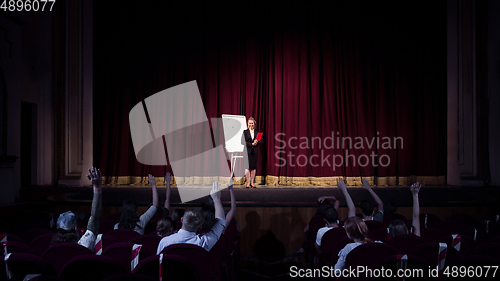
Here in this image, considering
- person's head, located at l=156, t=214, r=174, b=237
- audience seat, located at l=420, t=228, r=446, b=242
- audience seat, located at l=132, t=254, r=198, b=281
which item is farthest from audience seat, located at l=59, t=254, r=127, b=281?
audience seat, located at l=420, t=228, r=446, b=242

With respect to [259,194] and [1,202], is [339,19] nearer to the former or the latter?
[259,194]

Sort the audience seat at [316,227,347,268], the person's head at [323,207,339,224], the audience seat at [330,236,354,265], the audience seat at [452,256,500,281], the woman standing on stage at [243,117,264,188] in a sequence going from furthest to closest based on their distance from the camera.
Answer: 1. the woman standing on stage at [243,117,264,188]
2. the person's head at [323,207,339,224]
3. the audience seat at [316,227,347,268]
4. the audience seat at [330,236,354,265]
5. the audience seat at [452,256,500,281]

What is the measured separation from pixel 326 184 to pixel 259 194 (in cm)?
255

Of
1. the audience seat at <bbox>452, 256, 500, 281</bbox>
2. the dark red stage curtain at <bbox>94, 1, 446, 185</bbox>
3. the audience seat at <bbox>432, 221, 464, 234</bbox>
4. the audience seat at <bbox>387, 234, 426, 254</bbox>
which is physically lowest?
the audience seat at <bbox>432, 221, 464, 234</bbox>

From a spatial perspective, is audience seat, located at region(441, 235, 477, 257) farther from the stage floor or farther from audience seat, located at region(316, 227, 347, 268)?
the stage floor

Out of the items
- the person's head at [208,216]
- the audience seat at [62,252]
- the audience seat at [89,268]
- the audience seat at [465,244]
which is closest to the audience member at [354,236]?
the audience seat at [465,244]

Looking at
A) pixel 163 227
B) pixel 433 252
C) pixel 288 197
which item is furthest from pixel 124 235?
pixel 288 197

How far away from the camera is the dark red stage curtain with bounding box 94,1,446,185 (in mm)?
8062

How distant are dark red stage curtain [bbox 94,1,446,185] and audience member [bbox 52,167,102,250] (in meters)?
5.98

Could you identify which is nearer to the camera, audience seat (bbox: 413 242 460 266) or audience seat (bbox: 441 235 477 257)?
audience seat (bbox: 413 242 460 266)

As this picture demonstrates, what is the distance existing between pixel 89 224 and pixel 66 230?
9.3 inches

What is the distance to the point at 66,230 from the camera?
2283 millimetres

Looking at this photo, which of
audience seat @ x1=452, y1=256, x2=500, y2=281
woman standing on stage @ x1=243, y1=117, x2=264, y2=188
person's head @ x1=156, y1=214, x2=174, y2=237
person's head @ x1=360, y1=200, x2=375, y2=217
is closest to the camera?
audience seat @ x1=452, y1=256, x2=500, y2=281

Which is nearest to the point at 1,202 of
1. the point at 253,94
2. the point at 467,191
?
the point at 253,94
